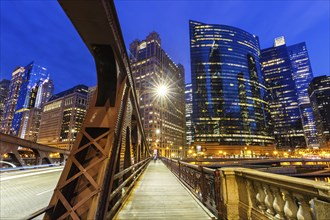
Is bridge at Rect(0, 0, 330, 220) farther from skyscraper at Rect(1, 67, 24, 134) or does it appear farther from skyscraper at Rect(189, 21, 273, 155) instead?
skyscraper at Rect(1, 67, 24, 134)

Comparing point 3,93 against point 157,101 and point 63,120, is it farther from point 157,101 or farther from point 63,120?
point 157,101

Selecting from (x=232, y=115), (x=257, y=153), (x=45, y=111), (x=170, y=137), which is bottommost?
(x=257, y=153)

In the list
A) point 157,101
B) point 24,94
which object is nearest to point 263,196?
point 157,101

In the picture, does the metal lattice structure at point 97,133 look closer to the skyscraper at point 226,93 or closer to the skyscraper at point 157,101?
the skyscraper at point 157,101

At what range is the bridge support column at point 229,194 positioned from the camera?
462cm

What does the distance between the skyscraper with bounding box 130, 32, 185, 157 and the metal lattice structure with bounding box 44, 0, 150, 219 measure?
86690 millimetres

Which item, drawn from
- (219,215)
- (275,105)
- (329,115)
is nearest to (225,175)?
(219,215)

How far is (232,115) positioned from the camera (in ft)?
390

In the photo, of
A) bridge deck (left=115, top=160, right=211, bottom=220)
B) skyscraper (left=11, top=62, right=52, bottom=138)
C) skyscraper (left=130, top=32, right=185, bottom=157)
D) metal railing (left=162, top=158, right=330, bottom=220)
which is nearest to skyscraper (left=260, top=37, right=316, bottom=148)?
skyscraper (left=130, top=32, right=185, bottom=157)

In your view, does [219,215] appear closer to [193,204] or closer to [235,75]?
[193,204]

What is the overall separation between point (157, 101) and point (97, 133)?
111102 mm

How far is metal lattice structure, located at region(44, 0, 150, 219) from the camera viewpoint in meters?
3.57

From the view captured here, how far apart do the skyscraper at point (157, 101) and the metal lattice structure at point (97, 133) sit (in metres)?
86.7

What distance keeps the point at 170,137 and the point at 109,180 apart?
13149 centimetres
